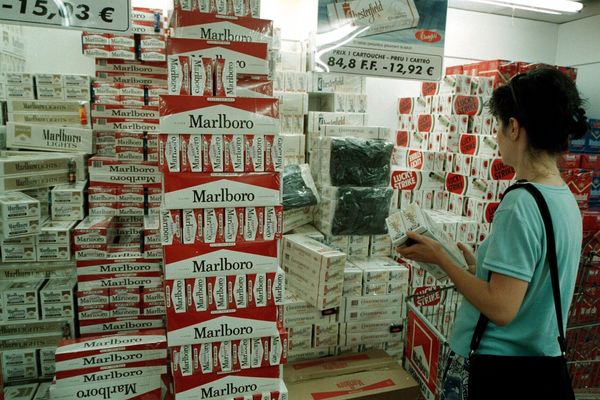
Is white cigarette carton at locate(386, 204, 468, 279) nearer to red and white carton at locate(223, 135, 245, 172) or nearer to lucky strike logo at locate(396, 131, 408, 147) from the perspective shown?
red and white carton at locate(223, 135, 245, 172)

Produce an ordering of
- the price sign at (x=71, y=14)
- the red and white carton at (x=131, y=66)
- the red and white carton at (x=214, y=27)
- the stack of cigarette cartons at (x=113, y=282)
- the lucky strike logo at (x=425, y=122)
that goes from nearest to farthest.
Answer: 1. the price sign at (x=71, y=14)
2. the red and white carton at (x=214, y=27)
3. the stack of cigarette cartons at (x=113, y=282)
4. the red and white carton at (x=131, y=66)
5. the lucky strike logo at (x=425, y=122)

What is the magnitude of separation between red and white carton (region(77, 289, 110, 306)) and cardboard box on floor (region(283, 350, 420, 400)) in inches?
54.4

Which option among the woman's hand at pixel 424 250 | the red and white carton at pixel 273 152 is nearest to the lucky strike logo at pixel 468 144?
the red and white carton at pixel 273 152

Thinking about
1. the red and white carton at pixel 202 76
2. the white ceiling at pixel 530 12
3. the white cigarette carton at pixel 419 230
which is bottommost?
the white cigarette carton at pixel 419 230

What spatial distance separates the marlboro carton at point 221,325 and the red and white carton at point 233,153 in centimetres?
73

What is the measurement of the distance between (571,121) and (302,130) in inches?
131

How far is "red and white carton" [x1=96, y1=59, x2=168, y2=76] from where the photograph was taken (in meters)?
3.78

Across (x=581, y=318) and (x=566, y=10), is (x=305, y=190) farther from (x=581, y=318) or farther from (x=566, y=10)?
(x=566, y=10)

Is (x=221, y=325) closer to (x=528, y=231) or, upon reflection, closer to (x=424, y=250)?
(x=424, y=250)

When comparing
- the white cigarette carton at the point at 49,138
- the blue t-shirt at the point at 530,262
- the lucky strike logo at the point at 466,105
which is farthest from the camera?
the lucky strike logo at the point at 466,105

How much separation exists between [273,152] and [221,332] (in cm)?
95

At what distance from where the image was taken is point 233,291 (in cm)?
228

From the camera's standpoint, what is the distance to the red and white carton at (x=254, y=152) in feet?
7.30

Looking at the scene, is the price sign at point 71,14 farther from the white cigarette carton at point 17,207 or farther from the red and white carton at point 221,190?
the white cigarette carton at point 17,207
